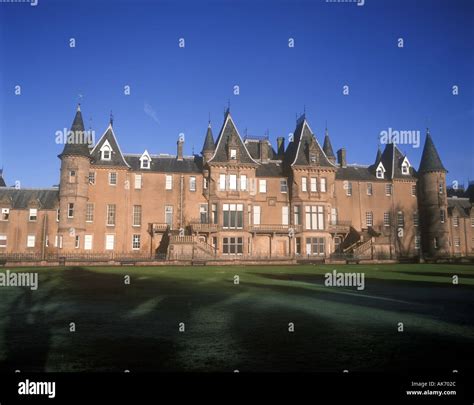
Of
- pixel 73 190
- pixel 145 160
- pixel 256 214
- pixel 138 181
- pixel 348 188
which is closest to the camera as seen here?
pixel 73 190

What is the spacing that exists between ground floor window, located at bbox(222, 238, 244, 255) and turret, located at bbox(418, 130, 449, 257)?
27.8 metres

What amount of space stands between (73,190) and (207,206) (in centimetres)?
1586

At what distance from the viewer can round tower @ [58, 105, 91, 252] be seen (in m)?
45.1

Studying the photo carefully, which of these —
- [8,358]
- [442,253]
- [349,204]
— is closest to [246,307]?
[8,358]

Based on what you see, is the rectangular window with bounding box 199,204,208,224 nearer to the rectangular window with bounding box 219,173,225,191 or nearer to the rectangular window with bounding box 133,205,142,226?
the rectangular window with bounding box 219,173,225,191

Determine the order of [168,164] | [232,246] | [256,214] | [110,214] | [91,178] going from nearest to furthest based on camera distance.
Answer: [232,246] → [91,178] → [110,214] → [256,214] → [168,164]

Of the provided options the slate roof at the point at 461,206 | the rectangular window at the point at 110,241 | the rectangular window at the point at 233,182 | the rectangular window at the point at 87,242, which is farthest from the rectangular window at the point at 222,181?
the slate roof at the point at 461,206

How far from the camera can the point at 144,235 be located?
48.5m

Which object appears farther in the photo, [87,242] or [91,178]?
[91,178]

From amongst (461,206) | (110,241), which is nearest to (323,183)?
(110,241)

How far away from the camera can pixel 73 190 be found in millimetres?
45500

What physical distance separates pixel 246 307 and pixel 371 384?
7.05m

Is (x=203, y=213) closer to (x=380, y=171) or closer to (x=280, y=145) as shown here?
(x=280, y=145)

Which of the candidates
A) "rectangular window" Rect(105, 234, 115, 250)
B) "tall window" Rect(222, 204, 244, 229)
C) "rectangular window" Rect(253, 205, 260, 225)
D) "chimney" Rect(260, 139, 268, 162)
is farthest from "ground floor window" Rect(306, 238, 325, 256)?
"rectangular window" Rect(105, 234, 115, 250)
